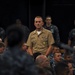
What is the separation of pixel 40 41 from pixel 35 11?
5.08 meters

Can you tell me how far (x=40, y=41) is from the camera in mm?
11680

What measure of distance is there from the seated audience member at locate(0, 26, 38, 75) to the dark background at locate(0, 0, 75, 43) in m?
10.2

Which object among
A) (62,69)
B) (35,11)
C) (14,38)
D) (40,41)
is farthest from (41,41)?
(14,38)

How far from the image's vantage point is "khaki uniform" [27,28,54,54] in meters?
11.7

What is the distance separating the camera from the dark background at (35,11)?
16.6 metres

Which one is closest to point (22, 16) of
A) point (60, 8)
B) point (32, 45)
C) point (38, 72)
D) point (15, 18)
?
point (15, 18)

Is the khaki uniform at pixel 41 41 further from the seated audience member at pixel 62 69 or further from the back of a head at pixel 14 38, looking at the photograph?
the back of a head at pixel 14 38

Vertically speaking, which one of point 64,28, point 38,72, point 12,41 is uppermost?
point 12,41

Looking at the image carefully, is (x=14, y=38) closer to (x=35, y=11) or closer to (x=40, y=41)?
(x=40, y=41)

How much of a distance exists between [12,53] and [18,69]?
237 millimetres

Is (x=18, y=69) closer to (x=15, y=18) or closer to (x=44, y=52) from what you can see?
(x=44, y=52)

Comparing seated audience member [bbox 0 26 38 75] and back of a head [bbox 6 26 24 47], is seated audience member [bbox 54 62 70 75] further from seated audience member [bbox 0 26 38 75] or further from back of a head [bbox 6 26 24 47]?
back of a head [bbox 6 26 24 47]

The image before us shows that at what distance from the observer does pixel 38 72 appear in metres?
6.68

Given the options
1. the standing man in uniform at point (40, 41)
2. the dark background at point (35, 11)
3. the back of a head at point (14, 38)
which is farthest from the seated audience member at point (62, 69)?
the dark background at point (35, 11)
